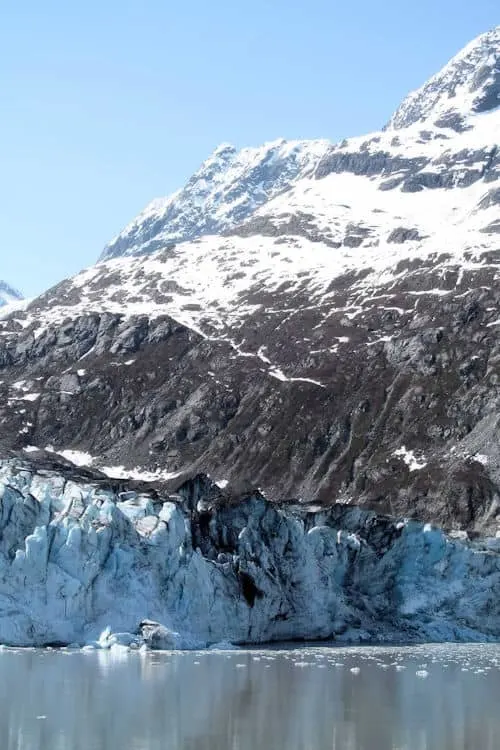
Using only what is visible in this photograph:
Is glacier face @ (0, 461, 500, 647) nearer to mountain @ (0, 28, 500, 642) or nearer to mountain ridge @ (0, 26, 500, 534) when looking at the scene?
mountain @ (0, 28, 500, 642)

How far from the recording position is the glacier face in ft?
182

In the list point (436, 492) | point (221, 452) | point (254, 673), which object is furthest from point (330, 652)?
point (221, 452)

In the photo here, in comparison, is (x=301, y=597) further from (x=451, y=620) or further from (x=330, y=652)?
(x=451, y=620)

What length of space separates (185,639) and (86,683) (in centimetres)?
1638

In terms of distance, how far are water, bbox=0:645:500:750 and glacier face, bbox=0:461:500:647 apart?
13.1 ft

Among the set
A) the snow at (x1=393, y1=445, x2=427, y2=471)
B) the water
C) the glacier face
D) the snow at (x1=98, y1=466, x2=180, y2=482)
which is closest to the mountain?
the glacier face

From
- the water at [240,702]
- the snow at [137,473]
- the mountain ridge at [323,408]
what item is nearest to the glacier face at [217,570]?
the water at [240,702]

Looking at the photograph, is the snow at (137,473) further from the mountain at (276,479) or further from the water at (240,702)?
the water at (240,702)

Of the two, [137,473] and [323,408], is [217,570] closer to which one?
[137,473]

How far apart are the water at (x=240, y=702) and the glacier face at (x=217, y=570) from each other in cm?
398

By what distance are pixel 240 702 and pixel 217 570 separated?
22.4 meters

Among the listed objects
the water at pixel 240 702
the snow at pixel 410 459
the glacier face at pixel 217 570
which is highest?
the snow at pixel 410 459

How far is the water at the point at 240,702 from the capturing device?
3275 centimetres

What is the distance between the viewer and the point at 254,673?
48.5 metres
